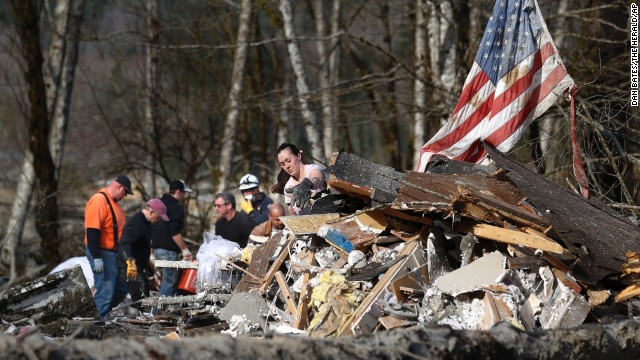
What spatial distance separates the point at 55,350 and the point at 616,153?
296 inches

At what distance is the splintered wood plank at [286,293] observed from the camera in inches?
322

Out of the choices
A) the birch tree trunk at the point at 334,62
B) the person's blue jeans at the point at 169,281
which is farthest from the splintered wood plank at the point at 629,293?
the birch tree trunk at the point at 334,62

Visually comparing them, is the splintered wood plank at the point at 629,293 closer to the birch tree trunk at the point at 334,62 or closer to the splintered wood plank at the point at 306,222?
the splintered wood plank at the point at 306,222

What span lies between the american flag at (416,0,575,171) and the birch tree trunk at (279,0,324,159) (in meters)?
7.57

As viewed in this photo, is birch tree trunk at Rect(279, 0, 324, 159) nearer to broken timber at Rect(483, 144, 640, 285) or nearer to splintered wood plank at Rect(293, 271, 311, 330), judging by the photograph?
broken timber at Rect(483, 144, 640, 285)

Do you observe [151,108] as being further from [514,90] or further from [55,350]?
[55,350]

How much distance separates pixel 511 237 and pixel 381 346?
A: 2740mm

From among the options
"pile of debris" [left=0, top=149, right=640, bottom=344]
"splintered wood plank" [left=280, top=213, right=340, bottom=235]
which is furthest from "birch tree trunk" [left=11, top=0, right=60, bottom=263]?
"splintered wood plank" [left=280, top=213, right=340, bottom=235]

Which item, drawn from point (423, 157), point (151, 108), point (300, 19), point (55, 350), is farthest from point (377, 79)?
point (300, 19)

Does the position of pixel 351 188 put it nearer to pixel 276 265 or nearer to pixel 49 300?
pixel 276 265

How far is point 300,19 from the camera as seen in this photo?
36.4 m

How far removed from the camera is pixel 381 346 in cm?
476

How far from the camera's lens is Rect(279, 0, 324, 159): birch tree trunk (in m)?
17.6

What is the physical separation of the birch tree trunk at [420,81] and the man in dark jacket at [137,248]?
15.6ft
